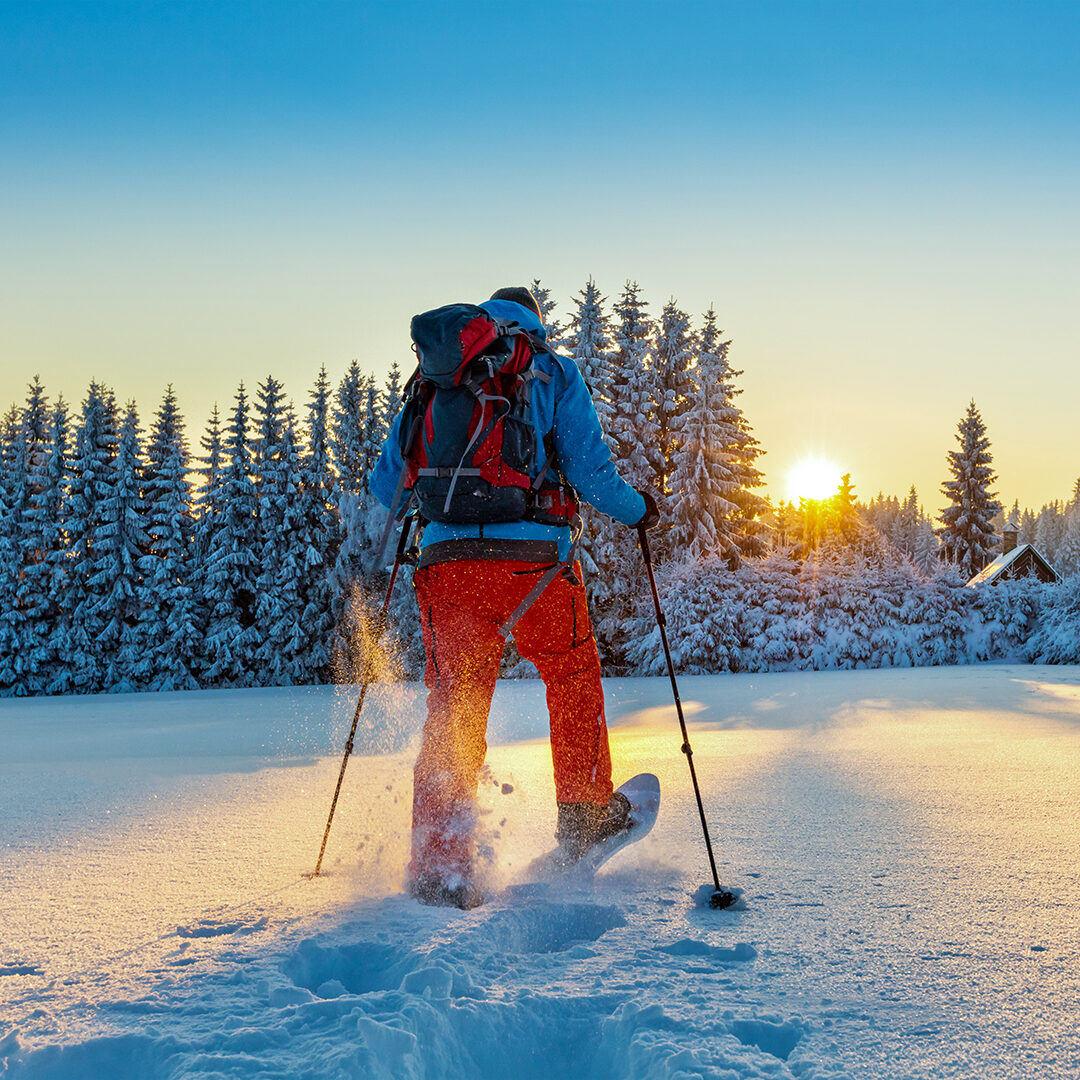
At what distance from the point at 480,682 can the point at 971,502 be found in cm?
4353

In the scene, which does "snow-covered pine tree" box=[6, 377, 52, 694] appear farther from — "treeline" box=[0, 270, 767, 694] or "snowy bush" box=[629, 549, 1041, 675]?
"snowy bush" box=[629, 549, 1041, 675]

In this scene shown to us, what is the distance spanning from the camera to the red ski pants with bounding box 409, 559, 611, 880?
2.52m

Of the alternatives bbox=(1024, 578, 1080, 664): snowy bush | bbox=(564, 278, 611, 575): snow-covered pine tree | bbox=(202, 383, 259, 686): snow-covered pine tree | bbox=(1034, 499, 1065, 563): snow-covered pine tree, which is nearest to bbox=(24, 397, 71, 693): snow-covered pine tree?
bbox=(202, 383, 259, 686): snow-covered pine tree

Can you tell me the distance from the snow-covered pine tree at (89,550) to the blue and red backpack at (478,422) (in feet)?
85.8

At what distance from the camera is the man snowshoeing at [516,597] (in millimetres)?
2584

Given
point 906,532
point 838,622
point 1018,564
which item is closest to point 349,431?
point 838,622

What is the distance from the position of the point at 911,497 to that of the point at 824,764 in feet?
425

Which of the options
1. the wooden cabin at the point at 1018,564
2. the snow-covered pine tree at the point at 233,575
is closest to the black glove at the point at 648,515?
the snow-covered pine tree at the point at 233,575

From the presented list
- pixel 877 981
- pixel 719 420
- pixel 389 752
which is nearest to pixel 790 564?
pixel 719 420

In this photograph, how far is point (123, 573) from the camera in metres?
25.6

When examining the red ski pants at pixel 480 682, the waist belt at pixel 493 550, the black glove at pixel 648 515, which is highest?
the black glove at pixel 648 515

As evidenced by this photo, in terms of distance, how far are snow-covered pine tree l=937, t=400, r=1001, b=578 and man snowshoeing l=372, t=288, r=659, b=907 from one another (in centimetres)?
4217

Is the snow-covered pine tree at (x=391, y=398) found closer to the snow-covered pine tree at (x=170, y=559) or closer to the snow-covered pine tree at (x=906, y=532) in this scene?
the snow-covered pine tree at (x=170, y=559)

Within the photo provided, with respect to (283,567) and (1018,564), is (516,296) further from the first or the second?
(1018,564)
